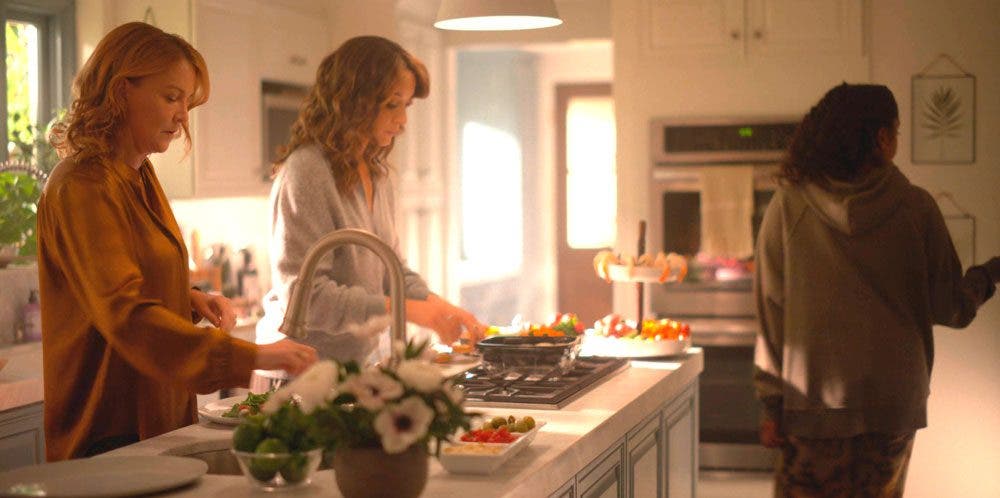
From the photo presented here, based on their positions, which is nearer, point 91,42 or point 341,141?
point 341,141

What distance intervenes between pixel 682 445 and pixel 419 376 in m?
2.00

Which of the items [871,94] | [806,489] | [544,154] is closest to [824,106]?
[871,94]

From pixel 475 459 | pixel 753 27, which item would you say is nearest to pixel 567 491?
pixel 475 459

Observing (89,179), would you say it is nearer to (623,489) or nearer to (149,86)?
(149,86)

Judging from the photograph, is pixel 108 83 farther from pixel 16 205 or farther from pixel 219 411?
pixel 16 205

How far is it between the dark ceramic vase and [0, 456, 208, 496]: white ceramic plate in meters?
0.27

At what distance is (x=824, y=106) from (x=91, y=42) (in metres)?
3.04

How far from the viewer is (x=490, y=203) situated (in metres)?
9.70

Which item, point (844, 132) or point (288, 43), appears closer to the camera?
point (844, 132)

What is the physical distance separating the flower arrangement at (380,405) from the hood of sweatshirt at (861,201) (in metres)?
1.32

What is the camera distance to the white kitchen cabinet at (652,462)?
102 inches

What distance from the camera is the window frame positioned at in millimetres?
4762

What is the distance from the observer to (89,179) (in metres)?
2.25

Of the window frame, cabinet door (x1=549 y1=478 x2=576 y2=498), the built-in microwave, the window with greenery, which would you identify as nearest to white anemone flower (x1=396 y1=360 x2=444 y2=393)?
cabinet door (x1=549 y1=478 x2=576 y2=498)
